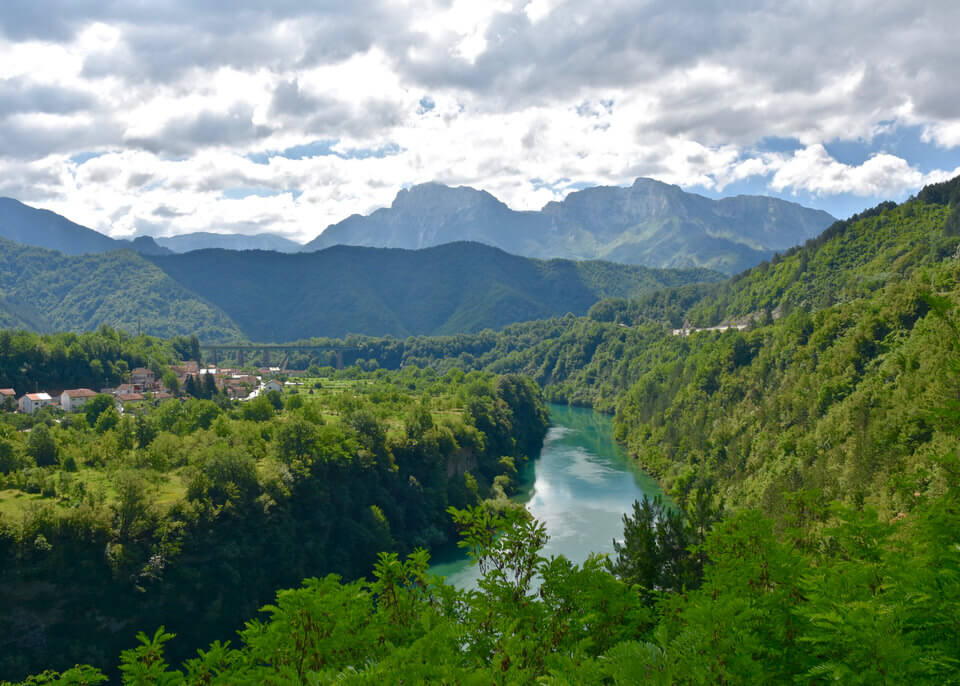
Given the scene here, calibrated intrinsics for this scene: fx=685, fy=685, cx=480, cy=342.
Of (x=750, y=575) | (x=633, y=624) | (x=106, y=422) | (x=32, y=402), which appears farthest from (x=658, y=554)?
(x=32, y=402)

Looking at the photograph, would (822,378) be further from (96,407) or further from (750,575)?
(96,407)

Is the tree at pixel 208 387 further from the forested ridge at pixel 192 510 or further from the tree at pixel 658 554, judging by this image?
the tree at pixel 658 554

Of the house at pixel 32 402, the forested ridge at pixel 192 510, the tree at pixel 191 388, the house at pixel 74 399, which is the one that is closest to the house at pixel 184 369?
the tree at pixel 191 388

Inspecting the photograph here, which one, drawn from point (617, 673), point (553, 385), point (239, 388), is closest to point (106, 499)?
point (617, 673)

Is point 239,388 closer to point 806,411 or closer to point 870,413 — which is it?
point 806,411

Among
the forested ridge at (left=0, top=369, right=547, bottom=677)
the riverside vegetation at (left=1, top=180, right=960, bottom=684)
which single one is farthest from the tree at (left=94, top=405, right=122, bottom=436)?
the riverside vegetation at (left=1, top=180, right=960, bottom=684)
